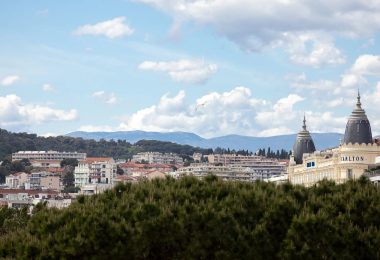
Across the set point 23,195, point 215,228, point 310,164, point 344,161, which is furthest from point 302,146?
point 215,228

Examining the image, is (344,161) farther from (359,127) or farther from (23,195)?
(23,195)

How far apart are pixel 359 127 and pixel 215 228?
79.8 metres

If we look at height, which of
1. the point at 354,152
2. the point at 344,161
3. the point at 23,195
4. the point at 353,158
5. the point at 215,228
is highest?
the point at 354,152

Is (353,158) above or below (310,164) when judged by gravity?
above

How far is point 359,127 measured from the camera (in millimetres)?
101750

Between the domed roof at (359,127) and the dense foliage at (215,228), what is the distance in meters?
77.7

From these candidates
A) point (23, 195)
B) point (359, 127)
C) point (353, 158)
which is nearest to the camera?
point (353, 158)

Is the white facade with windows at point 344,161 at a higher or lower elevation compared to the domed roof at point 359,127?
lower

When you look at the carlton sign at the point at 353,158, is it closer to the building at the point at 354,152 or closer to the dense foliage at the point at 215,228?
the building at the point at 354,152

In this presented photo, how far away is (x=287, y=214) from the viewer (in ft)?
77.6

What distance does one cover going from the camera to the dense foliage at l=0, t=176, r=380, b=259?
2292cm

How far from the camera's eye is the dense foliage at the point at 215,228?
22922 mm

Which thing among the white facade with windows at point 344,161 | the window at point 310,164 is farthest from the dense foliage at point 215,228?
the window at point 310,164

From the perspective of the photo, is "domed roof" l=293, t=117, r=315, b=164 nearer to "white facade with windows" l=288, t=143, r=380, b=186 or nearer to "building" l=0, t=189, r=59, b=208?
"white facade with windows" l=288, t=143, r=380, b=186
